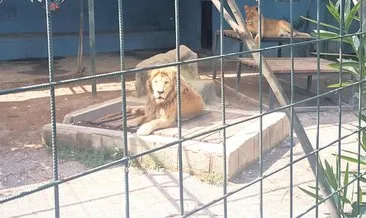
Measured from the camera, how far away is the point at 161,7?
44.9 ft

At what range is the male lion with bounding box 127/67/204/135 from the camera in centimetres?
517

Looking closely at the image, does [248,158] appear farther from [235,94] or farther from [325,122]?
[235,94]

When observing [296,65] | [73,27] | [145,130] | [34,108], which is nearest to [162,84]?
[145,130]

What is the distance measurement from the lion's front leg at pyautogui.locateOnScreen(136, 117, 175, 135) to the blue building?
20.4 ft

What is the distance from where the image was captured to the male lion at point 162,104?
204 inches

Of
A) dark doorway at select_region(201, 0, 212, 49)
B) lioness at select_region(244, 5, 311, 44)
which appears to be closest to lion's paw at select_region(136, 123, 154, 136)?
lioness at select_region(244, 5, 311, 44)

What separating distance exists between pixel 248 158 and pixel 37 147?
1.98 metres

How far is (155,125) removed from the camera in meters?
5.29

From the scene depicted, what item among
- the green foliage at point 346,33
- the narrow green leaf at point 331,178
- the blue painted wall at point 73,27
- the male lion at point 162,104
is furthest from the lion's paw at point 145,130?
the blue painted wall at point 73,27

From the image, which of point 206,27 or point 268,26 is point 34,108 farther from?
point 206,27

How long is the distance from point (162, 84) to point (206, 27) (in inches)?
323

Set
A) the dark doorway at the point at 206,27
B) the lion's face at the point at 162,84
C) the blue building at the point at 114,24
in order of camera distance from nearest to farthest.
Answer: the lion's face at the point at 162,84 → the blue building at the point at 114,24 → the dark doorway at the point at 206,27

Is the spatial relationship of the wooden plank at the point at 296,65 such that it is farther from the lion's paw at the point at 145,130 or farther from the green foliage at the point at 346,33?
the green foliage at the point at 346,33

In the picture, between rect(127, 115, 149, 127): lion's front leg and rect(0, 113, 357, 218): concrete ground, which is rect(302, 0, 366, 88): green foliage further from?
rect(127, 115, 149, 127): lion's front leg
